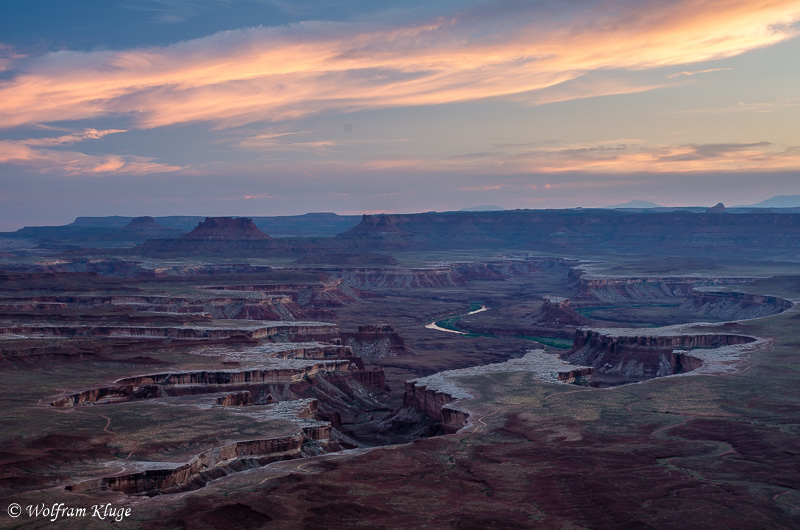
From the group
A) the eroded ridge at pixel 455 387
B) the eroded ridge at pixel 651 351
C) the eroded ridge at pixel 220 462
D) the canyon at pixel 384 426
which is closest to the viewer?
the canyon at pixel 384 426

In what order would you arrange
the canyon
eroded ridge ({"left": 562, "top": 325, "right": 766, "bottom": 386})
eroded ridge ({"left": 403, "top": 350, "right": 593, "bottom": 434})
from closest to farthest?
the canyon
eroded ridge ({"left": 403, "top": 350, "right": 593, "bottom": 434})
eroded ridge ({"left": 562, "top": 325, "right": 766, "bottom": 386})

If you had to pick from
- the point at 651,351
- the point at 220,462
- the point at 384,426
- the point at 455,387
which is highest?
the point at 220,462

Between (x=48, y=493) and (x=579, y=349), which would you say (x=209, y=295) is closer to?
(x=579, y=349)

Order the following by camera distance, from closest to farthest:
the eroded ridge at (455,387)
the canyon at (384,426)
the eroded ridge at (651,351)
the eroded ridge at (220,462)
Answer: the canyon at (384,426)
the eroded ridge at (220,462)
the eroded ridge at (455,387)
the eroded ridge at (651,351)

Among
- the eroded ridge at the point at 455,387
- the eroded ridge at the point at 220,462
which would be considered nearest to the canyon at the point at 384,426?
the eroded ridge at the point at 220,462

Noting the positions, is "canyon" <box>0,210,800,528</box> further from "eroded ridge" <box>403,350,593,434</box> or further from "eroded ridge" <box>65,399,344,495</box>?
"eroded ridge" <box>403,350,593,434</box>

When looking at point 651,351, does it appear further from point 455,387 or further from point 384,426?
point 384,426

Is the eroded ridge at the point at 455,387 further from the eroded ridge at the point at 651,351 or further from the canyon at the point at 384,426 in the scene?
the eroded ridge at the point at 651,351

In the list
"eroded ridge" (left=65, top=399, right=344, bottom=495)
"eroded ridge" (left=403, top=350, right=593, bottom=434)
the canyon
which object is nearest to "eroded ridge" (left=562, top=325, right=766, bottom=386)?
the canyon

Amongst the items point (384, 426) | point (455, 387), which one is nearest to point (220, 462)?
point (384, 426)

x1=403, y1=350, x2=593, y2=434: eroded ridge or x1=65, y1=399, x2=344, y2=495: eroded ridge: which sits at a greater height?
x1=65, y1=399, x2=344, y2=495: eroded ridge

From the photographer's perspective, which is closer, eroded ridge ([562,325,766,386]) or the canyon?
the canyon

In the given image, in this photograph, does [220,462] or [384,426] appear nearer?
[220,462]
